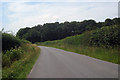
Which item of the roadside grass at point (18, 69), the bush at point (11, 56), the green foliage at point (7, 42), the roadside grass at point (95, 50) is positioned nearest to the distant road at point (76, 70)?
the roadside grass at point (18, 69)

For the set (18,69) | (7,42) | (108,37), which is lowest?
(18,69)

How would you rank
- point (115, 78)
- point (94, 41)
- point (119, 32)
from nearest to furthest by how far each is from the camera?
point (115, 78)
point (119, 32)
point (94, 41)

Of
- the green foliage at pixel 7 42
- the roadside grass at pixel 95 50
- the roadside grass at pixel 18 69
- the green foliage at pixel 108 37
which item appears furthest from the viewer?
the green foliage at pixel 108 37

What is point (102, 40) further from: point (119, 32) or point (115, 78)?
point (115, 78)

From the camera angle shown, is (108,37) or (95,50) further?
(108,37)

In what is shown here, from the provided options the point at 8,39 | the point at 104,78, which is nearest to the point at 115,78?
the point at 104,78

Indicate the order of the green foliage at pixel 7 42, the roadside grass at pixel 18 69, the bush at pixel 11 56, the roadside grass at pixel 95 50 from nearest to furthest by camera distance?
the roadside grass at pixel 18 69
the bush at pixel 11 56
the roadside grass at pixel 95 50
the green foliage at pixel 7 42

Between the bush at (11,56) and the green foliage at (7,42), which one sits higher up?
the green foliage at (7,42)

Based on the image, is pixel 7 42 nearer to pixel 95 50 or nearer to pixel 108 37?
pixel 95 50

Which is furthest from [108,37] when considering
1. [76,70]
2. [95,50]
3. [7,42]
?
[76,70]

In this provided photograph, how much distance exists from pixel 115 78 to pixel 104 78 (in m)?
0.50

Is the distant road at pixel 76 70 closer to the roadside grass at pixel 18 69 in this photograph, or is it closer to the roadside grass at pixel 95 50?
the roadside grass at pixel 18 69

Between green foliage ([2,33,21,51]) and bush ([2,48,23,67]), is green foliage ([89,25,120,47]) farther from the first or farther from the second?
green foliage ([2,33,21,51])

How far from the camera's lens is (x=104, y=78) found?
25.6 ft
